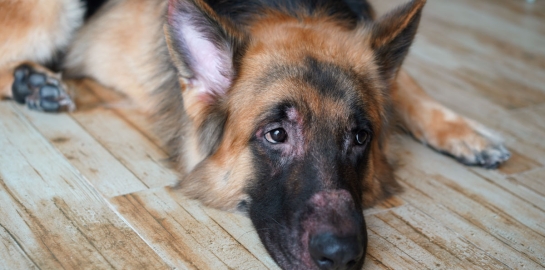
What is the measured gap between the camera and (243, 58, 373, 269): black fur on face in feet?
6.79

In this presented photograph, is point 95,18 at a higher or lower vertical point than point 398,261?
higher

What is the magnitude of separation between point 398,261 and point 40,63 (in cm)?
237

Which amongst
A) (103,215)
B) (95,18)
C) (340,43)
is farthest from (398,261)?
(95,18)

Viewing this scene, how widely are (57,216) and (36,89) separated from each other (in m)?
1.14

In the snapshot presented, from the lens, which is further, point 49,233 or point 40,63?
point 40,63

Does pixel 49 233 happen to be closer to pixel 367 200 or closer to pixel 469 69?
pixel 367 200

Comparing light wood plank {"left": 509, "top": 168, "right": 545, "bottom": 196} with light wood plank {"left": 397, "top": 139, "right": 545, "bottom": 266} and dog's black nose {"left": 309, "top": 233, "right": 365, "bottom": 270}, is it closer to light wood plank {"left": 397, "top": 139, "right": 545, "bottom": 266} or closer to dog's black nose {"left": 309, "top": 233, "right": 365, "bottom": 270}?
light wood plank {"left": 397, "top": 139, "right": 545, "bottom": 266}

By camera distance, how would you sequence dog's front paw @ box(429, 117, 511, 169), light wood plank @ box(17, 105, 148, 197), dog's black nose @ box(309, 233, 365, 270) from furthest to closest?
dog's front paw @ box(429, 117, 511, 169) → light wood plank @ box(17, 105, 148, 197) → dog's black nose @ box(309, 233, 365, 270)

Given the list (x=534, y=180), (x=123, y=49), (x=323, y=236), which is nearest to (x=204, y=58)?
(x=323, y=236)

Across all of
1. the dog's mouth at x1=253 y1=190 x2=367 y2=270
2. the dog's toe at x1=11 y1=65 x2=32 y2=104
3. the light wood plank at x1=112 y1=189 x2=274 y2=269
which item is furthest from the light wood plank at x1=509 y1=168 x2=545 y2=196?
the dog's toe at x1=11 y1=65 x2=32 y2=104

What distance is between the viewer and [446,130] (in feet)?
10.6

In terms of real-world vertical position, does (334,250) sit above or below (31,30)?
below

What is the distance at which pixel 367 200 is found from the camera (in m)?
2.69

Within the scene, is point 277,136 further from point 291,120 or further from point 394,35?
point 394,35
